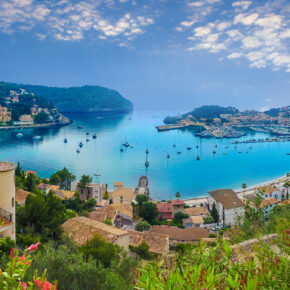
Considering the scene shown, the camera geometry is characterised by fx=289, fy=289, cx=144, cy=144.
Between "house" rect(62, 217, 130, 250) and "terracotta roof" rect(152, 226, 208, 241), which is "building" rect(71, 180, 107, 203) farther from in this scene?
"house" rect(62, 217, 130, 250)

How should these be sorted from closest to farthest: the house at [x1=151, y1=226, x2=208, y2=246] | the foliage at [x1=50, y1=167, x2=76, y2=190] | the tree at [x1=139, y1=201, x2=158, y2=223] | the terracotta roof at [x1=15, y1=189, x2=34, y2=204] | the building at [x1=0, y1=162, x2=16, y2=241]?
1. the building at [x1=0, y1=162, x2=16, y2=241]
2. the terracotta roof at [x1=15, y1=189, x2=34, y2=204]
3. the house at [x1=151, y1=226, x2=208, y2=246]
4. the tree at [x1=139, y1=201, x2=158, y2=223]
5. the foliage at [x1=50, y1=167, x2=76, y2=190]

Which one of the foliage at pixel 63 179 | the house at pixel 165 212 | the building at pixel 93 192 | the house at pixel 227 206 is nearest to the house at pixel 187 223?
the house at pixel 165 212

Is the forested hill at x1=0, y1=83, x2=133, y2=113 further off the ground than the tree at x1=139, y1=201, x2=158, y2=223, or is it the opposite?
the forested hill at x1=0, y1=83, x2=133, y2=113

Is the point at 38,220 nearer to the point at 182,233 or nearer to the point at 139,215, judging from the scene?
the point at 182,233

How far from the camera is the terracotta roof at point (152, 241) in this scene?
34.6ft

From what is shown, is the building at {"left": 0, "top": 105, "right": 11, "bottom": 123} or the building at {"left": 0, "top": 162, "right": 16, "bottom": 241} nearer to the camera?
the building at {"left": 0, "top": 162, "right": 16, "bottom": 241}

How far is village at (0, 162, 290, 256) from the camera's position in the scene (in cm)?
898

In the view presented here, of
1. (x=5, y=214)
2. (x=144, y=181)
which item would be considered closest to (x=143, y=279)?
(x=5, y=214)

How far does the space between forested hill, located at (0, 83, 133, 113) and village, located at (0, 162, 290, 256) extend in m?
105

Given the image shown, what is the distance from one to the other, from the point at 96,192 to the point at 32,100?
73417mm

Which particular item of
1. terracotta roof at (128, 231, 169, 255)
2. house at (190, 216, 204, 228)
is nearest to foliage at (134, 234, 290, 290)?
terracotta roof at (128, 231, 169, 255)

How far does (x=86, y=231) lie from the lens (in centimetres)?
942

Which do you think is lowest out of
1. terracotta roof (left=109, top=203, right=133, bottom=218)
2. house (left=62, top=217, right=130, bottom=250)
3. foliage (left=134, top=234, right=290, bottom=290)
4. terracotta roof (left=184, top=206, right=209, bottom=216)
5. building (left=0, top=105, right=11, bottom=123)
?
terracotta roof (left=184, top=206, right=209, bottom=216)

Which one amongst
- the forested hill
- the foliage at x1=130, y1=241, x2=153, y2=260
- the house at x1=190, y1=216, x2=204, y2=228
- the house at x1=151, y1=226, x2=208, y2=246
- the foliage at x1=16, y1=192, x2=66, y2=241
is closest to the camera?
the foliage at x1=16, y1=192, x2=66, y2=241
